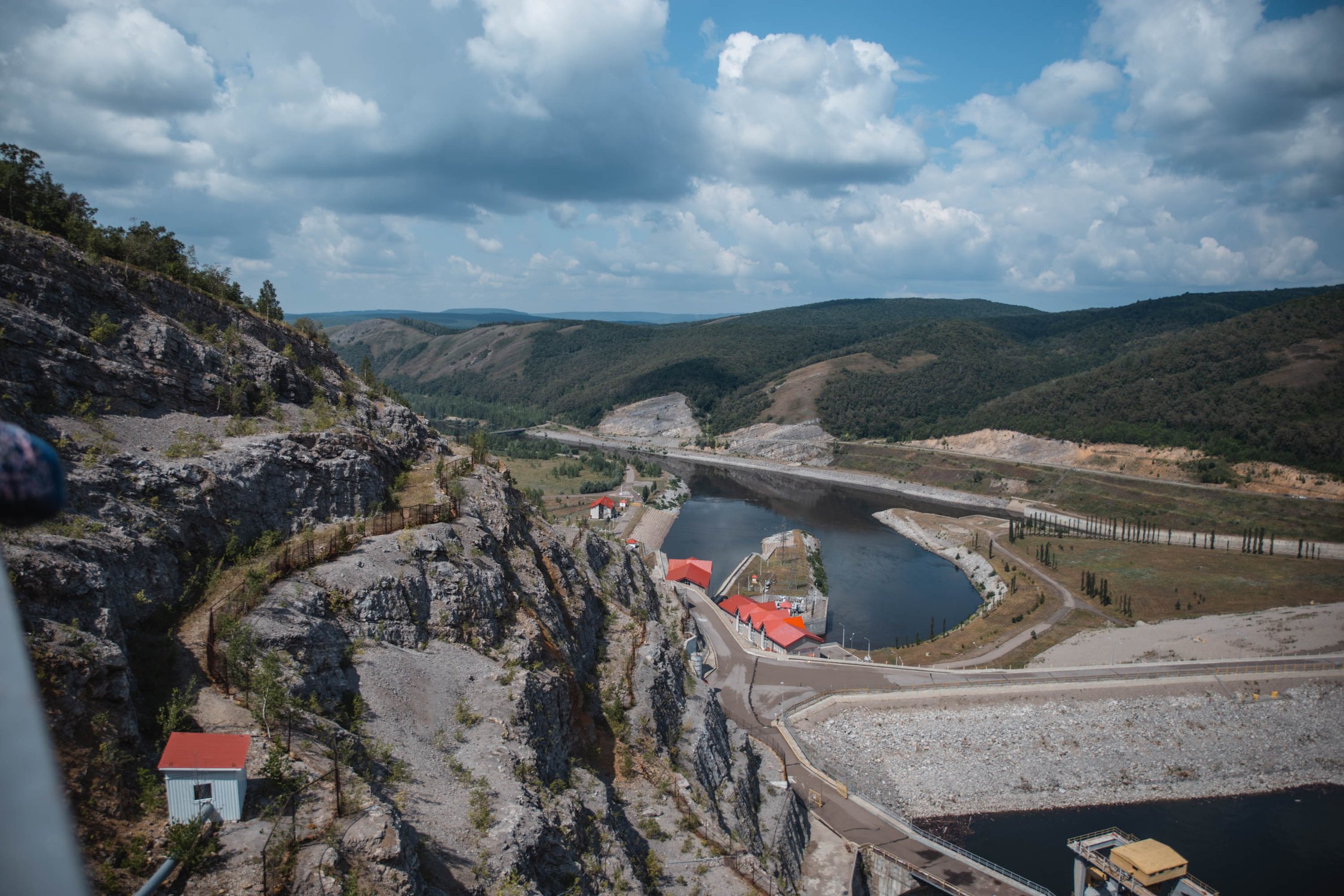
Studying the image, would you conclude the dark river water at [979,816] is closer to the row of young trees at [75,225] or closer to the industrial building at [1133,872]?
the industrial building at [1133,872]

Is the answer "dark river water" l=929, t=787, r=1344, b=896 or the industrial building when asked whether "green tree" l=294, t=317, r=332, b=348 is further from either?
the industrial building

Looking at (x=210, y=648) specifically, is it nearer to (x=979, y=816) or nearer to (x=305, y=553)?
(x=305, y=553)

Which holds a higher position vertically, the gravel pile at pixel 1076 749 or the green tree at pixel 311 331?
the green tree at pixel 311 331

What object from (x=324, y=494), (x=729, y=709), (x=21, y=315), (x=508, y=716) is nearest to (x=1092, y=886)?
(x=729, y=709)

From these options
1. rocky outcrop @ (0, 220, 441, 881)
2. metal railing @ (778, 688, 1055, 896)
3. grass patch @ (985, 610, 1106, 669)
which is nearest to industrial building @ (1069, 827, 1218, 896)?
metal railing @ (778, 688, 1055, 896)

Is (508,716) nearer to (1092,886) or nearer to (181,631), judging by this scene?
(181,631)

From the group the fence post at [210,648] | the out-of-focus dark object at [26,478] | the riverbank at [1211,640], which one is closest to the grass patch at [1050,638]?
the riverbank at [1211,640]
